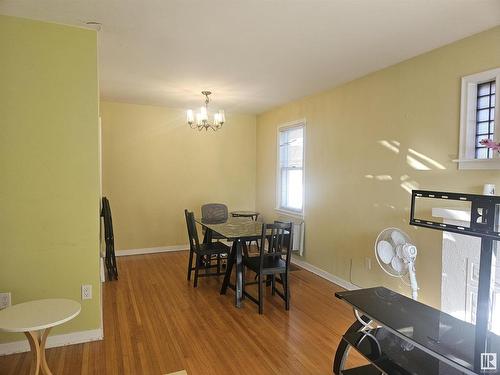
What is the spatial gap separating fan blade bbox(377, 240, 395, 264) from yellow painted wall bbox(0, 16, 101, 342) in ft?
8.04

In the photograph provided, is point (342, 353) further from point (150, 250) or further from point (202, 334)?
point (150, 250)

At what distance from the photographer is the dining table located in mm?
3453

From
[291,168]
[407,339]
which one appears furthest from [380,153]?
[407,339]

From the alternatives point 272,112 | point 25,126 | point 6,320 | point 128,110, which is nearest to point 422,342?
point 6,320

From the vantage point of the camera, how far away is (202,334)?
2836 millimetres

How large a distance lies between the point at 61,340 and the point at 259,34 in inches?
118

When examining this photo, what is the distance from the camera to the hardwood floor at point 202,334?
236 centimetres

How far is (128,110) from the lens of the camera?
538 cm

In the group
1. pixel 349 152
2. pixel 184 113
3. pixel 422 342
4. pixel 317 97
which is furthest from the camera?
pixel 184 113

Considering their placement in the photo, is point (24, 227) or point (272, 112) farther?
point (272, 112)

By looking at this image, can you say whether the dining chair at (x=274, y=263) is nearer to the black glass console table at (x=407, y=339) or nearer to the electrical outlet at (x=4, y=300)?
the black glass console table at (x=407, y=339)

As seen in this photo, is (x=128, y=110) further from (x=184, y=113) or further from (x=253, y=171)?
(x=253, y=171)

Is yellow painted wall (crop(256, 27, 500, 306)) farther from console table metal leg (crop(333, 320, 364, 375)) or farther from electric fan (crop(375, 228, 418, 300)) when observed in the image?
console table metal leg (crop(333, 320, 364, 375))

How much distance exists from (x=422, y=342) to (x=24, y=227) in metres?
2.83
